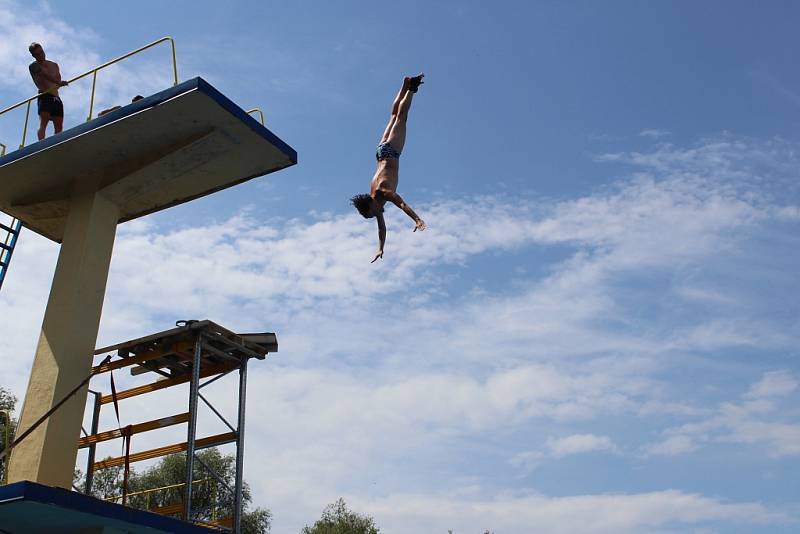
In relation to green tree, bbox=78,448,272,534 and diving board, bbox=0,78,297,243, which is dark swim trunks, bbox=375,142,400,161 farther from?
green tree, bbox=78,448,272,534

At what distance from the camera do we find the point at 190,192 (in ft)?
45.1

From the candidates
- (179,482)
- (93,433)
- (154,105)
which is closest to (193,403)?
(93,433)

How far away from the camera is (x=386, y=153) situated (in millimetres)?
10266

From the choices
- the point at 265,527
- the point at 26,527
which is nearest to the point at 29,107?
the point at 26,527

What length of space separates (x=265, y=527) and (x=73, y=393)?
88.7 ft

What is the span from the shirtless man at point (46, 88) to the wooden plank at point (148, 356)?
3.75 m

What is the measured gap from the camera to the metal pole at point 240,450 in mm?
13094

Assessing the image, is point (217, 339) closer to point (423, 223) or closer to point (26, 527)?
point (26, 527)

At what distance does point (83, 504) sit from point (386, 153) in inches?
213

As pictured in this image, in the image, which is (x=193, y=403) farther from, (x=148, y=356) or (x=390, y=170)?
(x=390, y=170)

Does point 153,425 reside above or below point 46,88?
below

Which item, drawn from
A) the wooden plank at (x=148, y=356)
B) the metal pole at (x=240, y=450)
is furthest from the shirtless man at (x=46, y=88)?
the metal pole at (x=240, y=450)

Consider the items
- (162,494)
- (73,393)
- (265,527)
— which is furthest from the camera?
(265,527)

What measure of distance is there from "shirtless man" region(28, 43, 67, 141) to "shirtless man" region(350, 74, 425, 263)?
5.84 m
